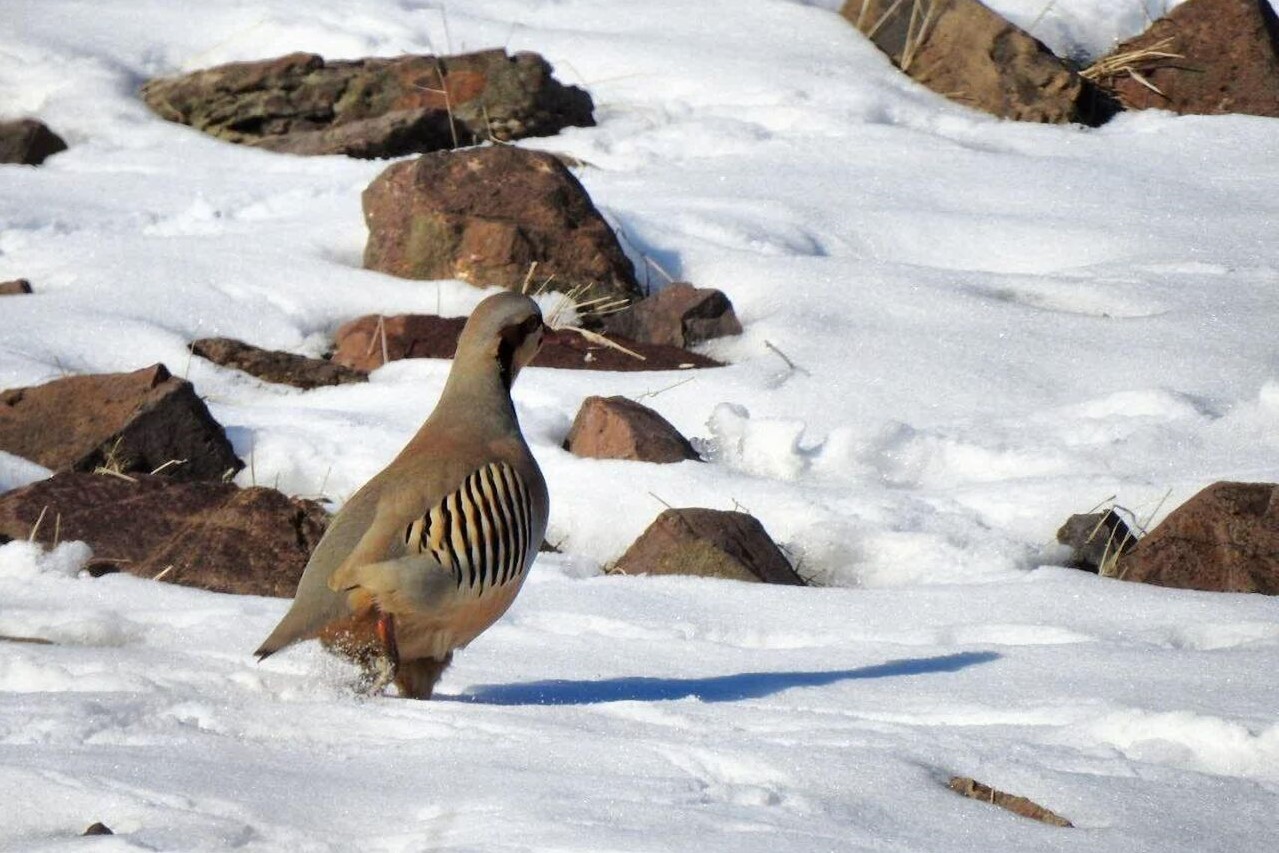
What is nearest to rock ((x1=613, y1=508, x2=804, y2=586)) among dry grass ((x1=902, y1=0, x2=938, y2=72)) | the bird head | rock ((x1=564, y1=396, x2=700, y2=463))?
rock ((x1=564, y1=396, x2=700, y2=463))

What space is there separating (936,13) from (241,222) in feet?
15.5

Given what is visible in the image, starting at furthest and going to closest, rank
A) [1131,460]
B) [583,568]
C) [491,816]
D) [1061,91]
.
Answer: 1. [1061,91]
2. [1131,460]
3. [583,568]
4. [491,816]

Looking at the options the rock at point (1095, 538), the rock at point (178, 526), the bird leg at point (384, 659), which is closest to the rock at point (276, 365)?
the rock at point (178, 526)

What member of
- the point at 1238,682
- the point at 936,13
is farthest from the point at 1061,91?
the point at 1238,682

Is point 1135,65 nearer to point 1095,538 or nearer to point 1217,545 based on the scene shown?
point 1095,538

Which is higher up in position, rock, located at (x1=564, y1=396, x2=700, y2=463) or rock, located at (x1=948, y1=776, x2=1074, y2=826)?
Answer: rock, located at (x1=948, y1=776, x2=1074, y2=826)

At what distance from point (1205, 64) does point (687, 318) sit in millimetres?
5078

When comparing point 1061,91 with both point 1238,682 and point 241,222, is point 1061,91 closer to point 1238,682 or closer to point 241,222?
point 241,222

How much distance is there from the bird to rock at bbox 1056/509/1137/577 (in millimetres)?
2226

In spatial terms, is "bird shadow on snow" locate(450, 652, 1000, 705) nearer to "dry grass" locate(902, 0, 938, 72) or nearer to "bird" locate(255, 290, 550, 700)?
"bird" locate(255, 290, 550, 700)

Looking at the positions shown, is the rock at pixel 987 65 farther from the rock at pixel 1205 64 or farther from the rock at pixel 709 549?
the rock at pixel 709 549

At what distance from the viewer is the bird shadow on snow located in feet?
13.8

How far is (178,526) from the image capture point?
584cm

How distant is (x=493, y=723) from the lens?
3.60 meters
